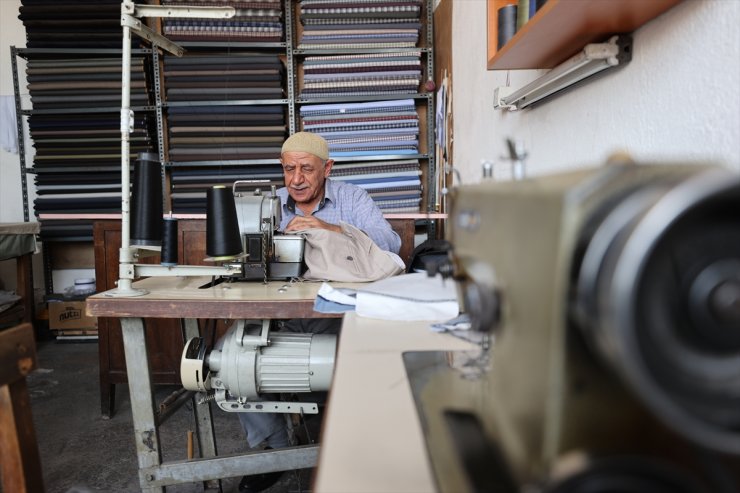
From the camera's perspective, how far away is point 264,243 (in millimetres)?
1769

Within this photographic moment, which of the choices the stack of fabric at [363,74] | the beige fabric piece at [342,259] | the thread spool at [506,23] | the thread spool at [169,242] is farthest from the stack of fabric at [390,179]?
the thread spool at [506,23]

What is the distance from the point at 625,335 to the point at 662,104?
0.83 meters

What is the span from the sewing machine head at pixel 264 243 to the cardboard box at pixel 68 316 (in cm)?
278

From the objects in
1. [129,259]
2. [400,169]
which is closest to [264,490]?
[129,259]

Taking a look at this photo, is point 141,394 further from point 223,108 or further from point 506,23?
point 223,108

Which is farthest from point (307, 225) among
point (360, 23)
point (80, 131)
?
point (80, 131)

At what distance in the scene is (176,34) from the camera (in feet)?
11.8

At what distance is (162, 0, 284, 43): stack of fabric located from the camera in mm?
3609

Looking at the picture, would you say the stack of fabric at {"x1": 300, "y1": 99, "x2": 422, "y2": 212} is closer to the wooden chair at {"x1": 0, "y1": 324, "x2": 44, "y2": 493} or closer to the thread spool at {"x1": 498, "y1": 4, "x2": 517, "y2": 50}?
the thread spool at {"x1": 498, "y1": 4, "x2": 517, "y2": 50}

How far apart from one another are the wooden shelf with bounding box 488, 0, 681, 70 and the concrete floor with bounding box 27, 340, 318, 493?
5.42 ft

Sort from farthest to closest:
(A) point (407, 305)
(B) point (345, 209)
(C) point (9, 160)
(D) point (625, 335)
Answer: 1. (C) point (9, 160)
2. (B) point (345, 209)
3. (A) point (407, 305)
4. (D) point (625, 335)

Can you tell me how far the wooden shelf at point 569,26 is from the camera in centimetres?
98

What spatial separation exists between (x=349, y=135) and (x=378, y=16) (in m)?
0.85

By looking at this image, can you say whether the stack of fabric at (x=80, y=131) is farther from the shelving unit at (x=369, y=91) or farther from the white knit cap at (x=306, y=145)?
the white knit cap at (x=306, y=145)
